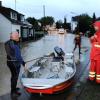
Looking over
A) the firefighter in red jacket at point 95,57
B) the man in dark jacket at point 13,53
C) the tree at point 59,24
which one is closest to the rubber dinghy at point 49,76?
the man in dark jacket at point 13,53

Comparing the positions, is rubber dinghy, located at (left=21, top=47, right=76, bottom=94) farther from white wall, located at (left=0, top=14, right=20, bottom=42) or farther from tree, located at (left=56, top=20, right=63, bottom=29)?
tree, located at (left=56, top=20, right=63, bottom=29)

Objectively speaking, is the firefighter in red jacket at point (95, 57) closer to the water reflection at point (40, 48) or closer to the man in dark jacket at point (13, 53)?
the man in dark jacket at point (13, 53)

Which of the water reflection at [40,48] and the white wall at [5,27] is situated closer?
the water reflection at [40,48]

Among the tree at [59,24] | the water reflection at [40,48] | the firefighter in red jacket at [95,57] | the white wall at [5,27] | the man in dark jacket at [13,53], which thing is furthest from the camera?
the tree at [59,24]

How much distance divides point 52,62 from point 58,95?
291 centimetres

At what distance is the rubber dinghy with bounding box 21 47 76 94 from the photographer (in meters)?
9.54

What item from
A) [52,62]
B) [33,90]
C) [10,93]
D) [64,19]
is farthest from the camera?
[64,19]

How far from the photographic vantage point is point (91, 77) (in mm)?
11969

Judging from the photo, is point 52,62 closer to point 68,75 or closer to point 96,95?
point 68,75

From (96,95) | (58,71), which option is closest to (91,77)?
(58,71)

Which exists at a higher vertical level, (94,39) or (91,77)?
(94,39)

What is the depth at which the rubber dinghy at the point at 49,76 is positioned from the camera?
9.54 meters

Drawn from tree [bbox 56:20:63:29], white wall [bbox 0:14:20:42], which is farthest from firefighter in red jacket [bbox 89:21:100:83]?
tree [bbox 56:20:63:29]

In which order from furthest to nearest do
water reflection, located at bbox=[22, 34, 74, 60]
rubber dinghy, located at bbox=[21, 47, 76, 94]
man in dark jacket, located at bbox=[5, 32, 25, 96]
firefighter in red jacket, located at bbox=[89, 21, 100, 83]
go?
water reflection, located at bbox=[22, 34, 74, 60], firefighter in red jacket, located at bbox=[89, 21, 100, 83], man in dark jacket, located at bbox=[5, 32, 25, 96], rubber dinghy, located at bbox=[21, 47, 76, 94]
